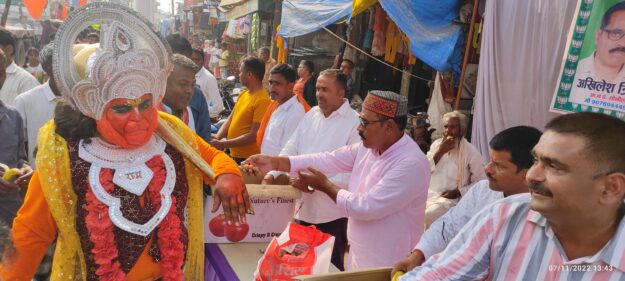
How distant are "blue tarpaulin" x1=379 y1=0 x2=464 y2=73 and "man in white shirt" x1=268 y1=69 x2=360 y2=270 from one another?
1.67 m

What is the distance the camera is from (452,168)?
457 centimetres

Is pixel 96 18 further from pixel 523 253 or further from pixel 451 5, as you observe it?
pixel 451 5

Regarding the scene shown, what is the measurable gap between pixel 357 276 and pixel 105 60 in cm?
119

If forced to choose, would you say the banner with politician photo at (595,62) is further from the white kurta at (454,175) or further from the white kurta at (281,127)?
the white kurta at (281,127)

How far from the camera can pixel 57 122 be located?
1.78 metres

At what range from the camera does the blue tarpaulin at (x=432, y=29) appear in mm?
5004

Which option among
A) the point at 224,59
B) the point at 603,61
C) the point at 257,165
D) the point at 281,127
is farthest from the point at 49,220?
the point at 224,59

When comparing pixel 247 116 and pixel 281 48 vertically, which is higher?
pixel 281 48

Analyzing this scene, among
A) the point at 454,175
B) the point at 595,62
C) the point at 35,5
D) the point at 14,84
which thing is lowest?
the point at 454,175

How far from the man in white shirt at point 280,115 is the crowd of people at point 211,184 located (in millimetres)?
1043

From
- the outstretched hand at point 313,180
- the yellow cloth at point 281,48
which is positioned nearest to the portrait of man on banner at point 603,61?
the outstretched hand at point 313,180

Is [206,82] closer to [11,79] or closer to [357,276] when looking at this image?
[11,79]

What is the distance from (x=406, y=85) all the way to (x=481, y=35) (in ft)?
9.26

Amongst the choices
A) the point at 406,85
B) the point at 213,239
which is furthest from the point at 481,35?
the point at 213,239
